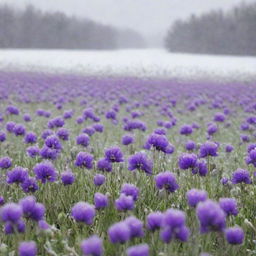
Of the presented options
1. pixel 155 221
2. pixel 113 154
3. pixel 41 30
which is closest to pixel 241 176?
pixel 113 154

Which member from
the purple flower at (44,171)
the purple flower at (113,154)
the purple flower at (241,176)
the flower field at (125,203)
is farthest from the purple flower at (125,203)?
the purple flower at (241,176)

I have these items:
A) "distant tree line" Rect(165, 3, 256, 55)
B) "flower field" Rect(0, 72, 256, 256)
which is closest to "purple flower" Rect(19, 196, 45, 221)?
"flower field" Rect(0, 72, 256, 256)

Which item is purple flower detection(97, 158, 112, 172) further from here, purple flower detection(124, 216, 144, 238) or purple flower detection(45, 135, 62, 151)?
purple flower detection(124, 216, 144, 238)

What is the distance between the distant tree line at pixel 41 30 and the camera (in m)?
47.8

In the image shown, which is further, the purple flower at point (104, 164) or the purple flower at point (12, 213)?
the purple flower at point (104, 164)

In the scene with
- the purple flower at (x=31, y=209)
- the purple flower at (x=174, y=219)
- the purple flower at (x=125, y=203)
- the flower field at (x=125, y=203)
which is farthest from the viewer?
the purple flower at (x=125, y=203)

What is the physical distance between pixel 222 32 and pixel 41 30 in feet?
64.5

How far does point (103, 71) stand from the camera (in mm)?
23359

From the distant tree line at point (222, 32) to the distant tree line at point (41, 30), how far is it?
44.0 ft

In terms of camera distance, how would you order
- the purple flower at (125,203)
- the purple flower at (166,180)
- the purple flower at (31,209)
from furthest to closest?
the purple flower at (166,180), the purple flower at (125,203), the purple flower at (31,209)

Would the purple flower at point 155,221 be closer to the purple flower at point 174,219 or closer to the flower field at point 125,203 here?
the flower field at point 125,203

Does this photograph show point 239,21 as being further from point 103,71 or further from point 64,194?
point 64,194

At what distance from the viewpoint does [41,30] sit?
50094 mm

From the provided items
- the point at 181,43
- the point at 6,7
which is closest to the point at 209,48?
the point at 181,43
